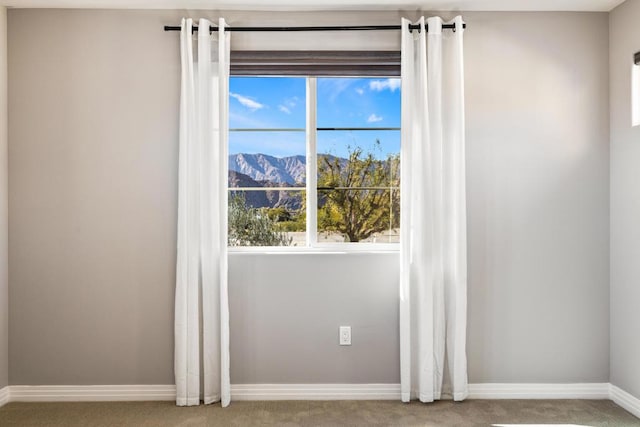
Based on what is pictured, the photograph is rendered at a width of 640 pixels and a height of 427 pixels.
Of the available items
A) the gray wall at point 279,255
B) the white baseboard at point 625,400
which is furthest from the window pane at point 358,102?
the white baseboard at point 625,400

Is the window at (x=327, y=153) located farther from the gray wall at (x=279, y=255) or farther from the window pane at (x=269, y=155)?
the gray wall at (x=279, y=255)

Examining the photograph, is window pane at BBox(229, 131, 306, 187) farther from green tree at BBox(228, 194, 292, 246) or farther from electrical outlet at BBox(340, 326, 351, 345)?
electrical outlet at BBox(340, 326, 351, 345)

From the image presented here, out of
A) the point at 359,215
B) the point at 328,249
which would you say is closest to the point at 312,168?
the point at 359,215

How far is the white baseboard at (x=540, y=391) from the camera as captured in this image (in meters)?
3.24

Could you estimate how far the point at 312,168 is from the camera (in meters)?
3.37

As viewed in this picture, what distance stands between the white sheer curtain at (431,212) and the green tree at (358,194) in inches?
9.8

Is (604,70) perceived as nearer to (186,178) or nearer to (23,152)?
(186,178)

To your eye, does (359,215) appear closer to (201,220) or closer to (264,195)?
(264,195)

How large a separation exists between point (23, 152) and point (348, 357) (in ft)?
7.73

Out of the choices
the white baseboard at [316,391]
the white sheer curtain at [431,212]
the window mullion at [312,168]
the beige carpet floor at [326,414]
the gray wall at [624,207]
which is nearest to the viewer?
the beige carpet floor at [326,414]

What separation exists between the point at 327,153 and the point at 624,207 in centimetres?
182

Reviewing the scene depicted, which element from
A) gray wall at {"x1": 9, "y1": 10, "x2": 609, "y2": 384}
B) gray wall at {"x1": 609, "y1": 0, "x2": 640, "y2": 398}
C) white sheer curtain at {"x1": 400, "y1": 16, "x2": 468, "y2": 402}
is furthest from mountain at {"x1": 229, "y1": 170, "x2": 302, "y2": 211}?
gray wall at {"x1": 609, "y1": 0, "x2": 640, "y2": 398}

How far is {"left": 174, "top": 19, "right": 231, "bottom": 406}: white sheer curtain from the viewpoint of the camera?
Answer: 3100mm

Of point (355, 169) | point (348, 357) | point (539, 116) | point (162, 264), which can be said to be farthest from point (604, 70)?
point (162, 264)
